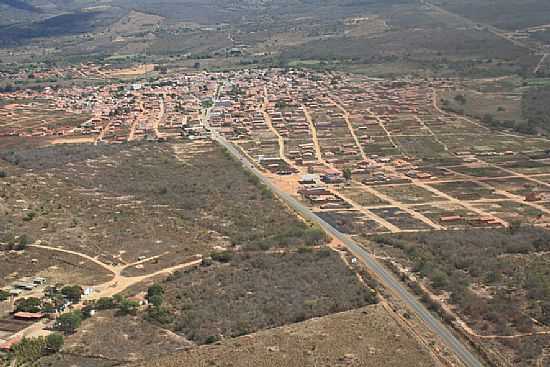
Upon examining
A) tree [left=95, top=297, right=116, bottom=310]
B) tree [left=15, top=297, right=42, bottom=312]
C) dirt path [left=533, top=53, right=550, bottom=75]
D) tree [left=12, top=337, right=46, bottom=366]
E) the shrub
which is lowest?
dirt path [left=533, top=53, right=550, bottom=75]

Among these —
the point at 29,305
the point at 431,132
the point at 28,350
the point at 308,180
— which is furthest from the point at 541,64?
the point at 28,350

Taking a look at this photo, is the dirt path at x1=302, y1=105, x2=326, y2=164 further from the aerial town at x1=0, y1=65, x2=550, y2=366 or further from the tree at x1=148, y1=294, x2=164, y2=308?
the tree at x1=148, y1=294, x2=164, y2=308

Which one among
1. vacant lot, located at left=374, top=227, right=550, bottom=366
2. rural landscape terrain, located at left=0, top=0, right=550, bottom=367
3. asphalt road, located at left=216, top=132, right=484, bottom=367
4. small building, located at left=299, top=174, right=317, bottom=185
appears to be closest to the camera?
asphalt road, located at left=216, top=132, right=484, bottom=367

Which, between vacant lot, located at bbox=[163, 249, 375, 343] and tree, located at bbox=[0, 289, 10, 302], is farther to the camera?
tree, located at bbox=[0, 289, 10, 302]

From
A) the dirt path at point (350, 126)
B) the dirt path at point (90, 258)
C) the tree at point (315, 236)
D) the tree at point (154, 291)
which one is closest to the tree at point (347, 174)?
the dirt path at point (350, 126)

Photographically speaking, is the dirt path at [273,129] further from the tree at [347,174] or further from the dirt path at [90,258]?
the dirt path at [90,258]

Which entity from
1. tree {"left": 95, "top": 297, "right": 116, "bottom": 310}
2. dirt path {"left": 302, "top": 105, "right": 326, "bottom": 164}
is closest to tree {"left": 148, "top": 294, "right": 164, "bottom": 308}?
tree {"left": 95, "top": 297, "right": 116, "bottom": 310}

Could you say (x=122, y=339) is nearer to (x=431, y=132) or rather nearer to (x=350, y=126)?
(x=431, y=132)
